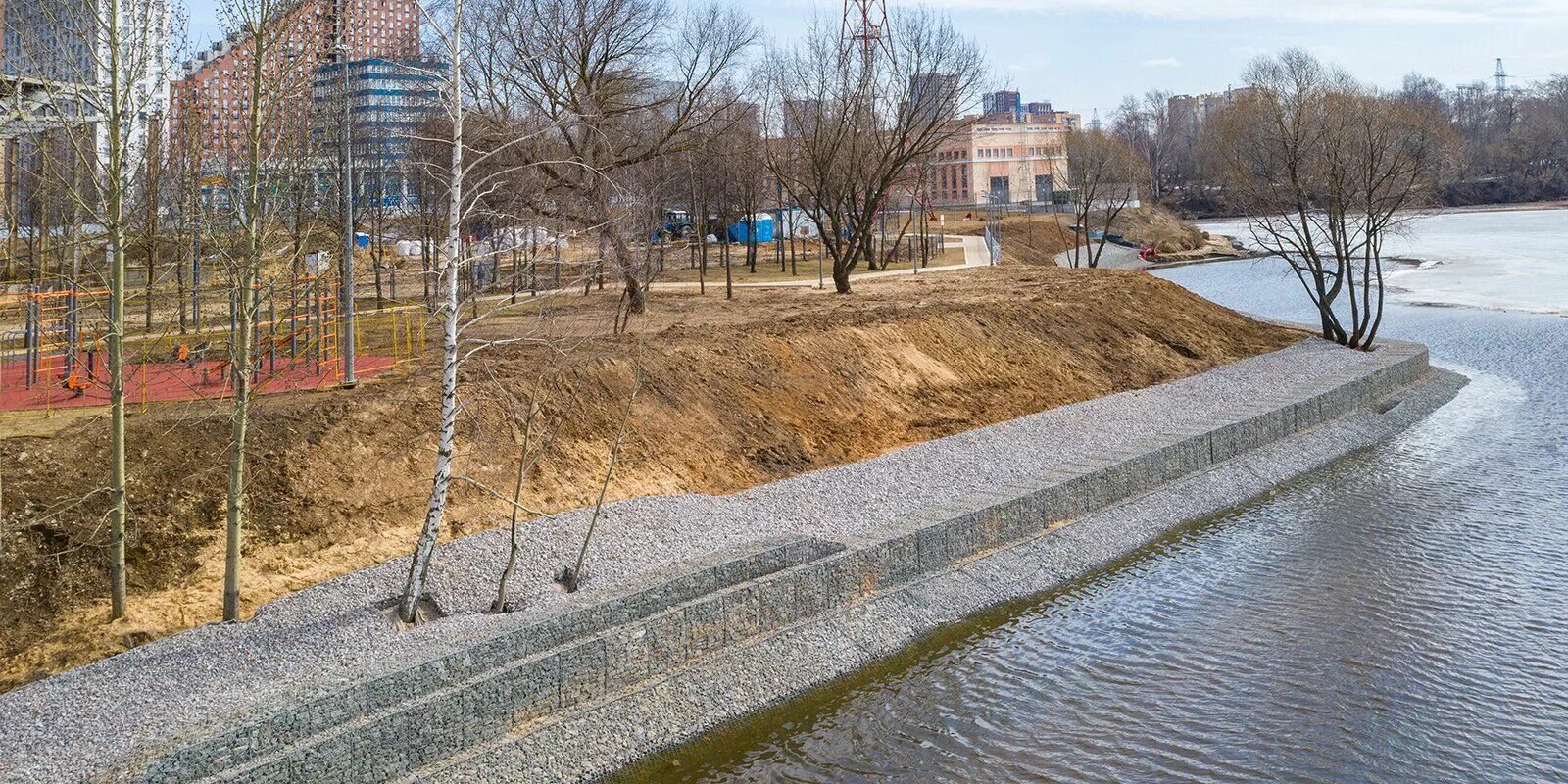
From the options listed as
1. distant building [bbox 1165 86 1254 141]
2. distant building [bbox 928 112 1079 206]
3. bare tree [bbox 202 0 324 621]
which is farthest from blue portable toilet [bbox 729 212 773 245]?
distant building [bbox 1165 86 1254 141]

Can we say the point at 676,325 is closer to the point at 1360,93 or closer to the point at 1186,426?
the point at 1186,426

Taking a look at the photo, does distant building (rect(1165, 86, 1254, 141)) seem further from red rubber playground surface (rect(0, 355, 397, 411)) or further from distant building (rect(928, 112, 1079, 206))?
red rubber playground surface (rect(0, 355, 397, 411))

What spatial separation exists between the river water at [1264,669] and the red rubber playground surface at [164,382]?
9075 millimetres

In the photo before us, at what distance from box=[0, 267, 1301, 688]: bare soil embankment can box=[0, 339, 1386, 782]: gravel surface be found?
0.79 m

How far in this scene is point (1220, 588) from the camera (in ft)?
50.3

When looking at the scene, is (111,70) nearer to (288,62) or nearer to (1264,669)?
(288,62)

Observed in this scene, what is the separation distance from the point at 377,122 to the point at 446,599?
16.5 meters

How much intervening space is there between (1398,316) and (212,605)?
4120cm

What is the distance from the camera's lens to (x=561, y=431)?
17891 millimetres

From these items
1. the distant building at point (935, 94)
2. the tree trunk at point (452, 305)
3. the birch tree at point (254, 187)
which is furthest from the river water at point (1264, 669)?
the distant building at point (935, 94)

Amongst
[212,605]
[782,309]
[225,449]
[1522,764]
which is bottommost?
[1522,764]

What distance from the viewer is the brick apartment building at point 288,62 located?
38.6 feet

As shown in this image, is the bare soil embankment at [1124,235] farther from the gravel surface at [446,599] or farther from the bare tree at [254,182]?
the bare tree at [254,182]

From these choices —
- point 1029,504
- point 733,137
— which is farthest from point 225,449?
point 733,137
